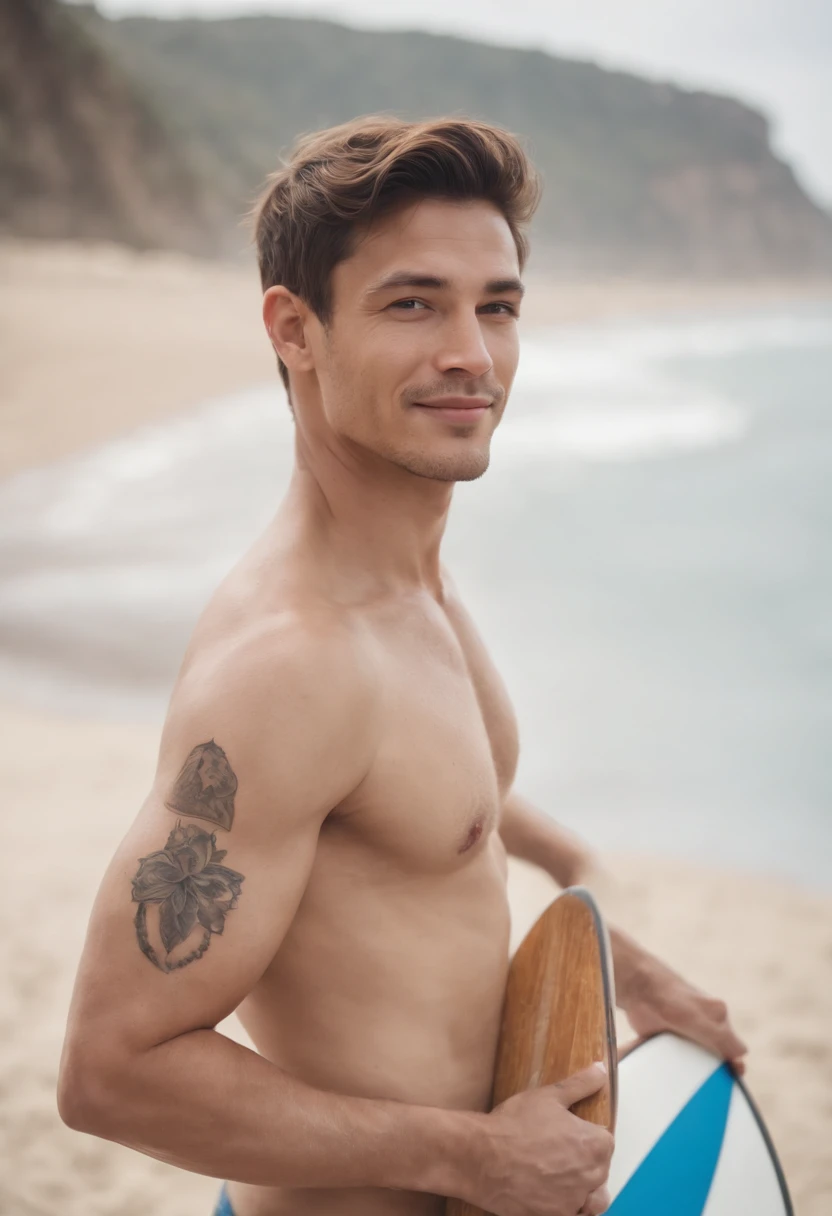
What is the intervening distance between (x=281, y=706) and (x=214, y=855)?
0.16 metres

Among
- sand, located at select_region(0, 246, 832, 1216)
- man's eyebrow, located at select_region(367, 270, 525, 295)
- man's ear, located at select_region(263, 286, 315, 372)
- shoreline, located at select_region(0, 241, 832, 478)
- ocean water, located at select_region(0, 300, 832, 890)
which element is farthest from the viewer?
shoreline, located at select_region(0, 241, 832, 478)

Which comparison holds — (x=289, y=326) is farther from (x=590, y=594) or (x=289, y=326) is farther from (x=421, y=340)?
(x=590, y=594)

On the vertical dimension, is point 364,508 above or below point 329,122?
below

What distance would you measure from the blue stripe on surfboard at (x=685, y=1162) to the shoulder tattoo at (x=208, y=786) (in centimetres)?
82

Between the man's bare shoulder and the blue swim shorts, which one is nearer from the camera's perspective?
the man's bare shoulder

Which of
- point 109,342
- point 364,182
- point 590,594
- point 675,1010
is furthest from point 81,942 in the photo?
point 109,342

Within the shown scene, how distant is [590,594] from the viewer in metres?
12.3

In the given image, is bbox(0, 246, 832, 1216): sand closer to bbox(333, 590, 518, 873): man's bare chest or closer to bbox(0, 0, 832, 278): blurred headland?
bbox(333, 590, 518, 873): man's bare chest

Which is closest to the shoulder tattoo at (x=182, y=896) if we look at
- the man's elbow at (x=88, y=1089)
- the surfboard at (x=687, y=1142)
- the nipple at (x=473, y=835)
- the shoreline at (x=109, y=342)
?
the man's elbow at (x=88, y=1089)

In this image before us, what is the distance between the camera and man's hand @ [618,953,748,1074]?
183 centimetres

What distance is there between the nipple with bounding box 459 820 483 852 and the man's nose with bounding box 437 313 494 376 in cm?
55

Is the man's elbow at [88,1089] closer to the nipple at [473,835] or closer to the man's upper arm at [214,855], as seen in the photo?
the man's upper arm at [214,855]

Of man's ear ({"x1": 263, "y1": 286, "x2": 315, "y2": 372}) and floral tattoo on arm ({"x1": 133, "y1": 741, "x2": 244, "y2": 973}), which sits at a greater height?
man's ear ({"x1": 263, "y1": 286, "x2": 315, "y2": 372})

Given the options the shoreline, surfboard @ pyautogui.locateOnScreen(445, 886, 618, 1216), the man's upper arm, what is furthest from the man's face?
the shoreline
